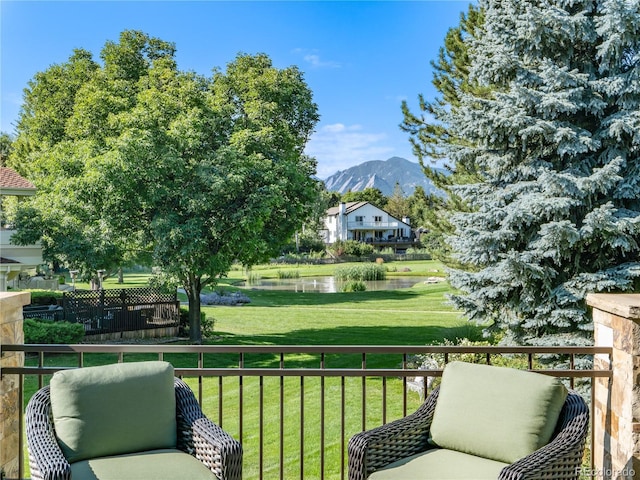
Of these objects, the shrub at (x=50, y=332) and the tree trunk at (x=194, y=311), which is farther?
the tree trunk at (x=194, y=311)

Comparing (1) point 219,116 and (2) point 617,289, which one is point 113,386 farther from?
(1) point 219,116

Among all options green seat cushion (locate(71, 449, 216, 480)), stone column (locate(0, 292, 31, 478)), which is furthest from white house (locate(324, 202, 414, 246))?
green seat cushion (locate(71, 449, 216, 480))

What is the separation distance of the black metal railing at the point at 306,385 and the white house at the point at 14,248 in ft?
8.86

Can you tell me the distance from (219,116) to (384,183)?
102457mm

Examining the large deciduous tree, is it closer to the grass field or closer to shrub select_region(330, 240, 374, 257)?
the grass field

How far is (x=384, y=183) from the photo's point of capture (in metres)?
111

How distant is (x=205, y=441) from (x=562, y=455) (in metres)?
1.26

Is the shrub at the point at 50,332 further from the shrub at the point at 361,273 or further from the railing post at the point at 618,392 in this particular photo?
the shrub at the point at 361,273

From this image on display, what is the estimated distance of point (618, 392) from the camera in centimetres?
228

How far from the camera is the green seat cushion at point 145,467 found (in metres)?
1.83

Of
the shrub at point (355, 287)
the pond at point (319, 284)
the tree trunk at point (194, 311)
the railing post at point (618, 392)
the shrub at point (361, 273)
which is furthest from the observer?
the shrub at point (361, 273)

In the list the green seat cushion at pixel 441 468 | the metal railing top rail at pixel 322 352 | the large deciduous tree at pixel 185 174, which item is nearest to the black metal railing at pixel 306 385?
the metal railing top rail at pixel 322 352

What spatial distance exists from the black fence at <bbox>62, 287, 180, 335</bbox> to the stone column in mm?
7327

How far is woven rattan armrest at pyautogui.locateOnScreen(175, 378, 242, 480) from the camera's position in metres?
1.84
